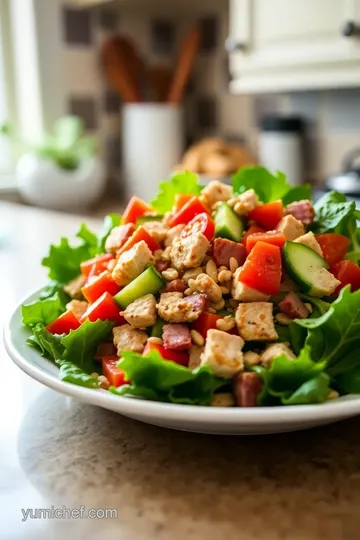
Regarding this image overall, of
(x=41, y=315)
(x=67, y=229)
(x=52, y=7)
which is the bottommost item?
(x=67, y=229)

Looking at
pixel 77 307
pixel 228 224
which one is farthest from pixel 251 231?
pixel 77 307

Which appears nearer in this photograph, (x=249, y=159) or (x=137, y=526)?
(x=137, y=526)

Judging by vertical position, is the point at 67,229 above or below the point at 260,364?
below

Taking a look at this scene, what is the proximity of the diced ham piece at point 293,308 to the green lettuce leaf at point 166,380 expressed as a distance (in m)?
0.13

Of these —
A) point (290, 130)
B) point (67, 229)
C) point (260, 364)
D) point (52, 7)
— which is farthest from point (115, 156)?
point (260, 364)

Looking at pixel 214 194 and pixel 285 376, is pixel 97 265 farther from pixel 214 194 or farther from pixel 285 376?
pixel 285 376

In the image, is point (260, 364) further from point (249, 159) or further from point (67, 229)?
point (249, 159)

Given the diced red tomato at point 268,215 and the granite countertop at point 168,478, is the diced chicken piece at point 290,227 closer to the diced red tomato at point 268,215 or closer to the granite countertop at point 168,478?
the diced red tomato at point 268,215

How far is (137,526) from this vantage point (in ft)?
1.82

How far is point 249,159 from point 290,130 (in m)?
0.23

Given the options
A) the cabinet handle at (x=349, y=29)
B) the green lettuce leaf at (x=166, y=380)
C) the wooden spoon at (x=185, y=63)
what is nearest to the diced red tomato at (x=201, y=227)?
the green lettuce leaf at (x=166, y=380)

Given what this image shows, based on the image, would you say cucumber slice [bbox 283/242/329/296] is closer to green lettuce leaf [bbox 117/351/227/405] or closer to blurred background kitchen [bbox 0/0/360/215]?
green lettuce leaf [bbox 117/351/227/405]

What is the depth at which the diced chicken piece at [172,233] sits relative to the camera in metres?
0.87

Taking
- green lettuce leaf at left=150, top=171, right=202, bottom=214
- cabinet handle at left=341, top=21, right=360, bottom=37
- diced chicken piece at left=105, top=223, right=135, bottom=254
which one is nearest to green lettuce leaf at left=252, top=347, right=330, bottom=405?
diced chicken piece at left=105, top=223, right=135, bottom=254
